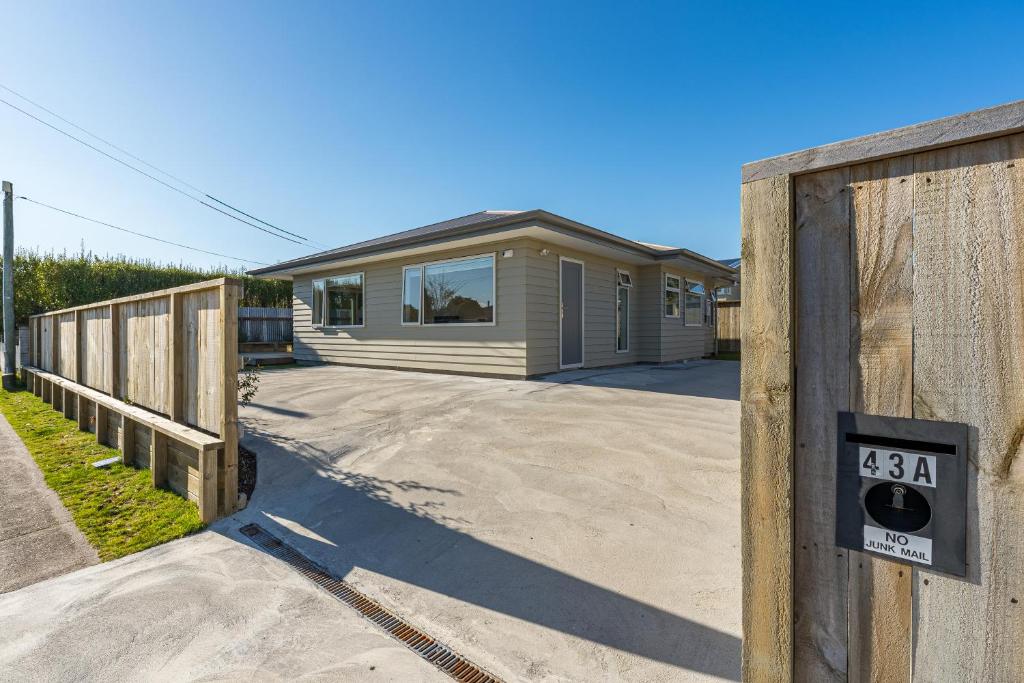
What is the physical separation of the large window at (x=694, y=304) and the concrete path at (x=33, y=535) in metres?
11.3

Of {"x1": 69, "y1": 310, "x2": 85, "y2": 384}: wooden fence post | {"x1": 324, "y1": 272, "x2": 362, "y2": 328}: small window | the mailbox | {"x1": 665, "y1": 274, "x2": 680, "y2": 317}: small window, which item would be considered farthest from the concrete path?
{"x1": 665, "y1": 274, "x2": 680, "y2": 317}: small window

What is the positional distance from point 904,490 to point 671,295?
1048cm

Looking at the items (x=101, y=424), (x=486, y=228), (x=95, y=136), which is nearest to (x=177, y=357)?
(x=101, y=424)

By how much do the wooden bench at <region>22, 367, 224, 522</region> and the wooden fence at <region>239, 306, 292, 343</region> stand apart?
20.7 ft

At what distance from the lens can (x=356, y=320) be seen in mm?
10180

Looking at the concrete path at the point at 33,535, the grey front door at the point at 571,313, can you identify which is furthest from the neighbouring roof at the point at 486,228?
the concrete path at the point at 33,535

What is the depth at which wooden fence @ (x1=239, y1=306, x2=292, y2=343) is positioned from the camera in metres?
12.1

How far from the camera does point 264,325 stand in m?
12.5

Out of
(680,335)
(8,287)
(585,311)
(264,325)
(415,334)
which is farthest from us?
(264,325)

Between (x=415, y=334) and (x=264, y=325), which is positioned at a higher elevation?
(x=264, y=325)

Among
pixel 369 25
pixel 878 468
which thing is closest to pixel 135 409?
pixel 878 468

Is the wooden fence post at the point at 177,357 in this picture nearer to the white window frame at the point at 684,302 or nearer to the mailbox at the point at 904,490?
the mailbox at the point at 904,490

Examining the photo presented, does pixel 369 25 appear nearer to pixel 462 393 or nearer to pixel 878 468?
pixel 462 393

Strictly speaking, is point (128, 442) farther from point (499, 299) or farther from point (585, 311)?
point (585, 311)
